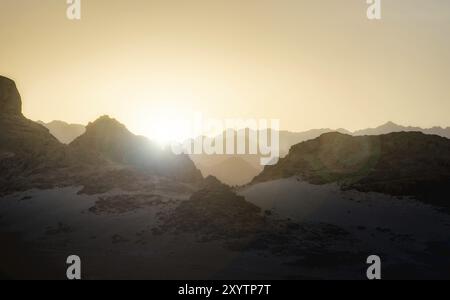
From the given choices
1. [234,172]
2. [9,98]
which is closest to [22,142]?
[9,98]

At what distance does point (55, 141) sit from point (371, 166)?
51.4m

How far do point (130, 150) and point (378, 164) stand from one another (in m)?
47.4

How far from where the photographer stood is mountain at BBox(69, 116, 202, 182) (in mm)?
85562

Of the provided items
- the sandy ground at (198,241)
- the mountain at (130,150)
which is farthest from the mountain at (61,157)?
the sandy ground at (198,241)

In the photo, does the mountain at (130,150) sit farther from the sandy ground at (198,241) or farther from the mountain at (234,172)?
the mountain at (234,172)

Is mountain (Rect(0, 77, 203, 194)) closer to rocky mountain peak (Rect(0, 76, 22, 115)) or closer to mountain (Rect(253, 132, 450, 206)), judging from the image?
rocky mountain peak (Rect(0, 76, 22, 115))

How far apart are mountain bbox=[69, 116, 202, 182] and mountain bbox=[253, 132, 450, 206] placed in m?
22.8

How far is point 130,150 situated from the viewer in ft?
292

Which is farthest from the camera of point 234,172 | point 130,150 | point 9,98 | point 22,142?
point 234,172

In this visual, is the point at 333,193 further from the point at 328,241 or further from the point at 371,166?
the point at 328,241

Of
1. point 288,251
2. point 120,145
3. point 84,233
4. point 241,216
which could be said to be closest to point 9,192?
point 84,233

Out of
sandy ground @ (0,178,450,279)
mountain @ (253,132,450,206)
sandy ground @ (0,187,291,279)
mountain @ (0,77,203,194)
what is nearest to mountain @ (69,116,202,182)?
mountain @ (0,77,203,194)

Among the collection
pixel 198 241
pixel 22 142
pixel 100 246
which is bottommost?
pixel 100 246

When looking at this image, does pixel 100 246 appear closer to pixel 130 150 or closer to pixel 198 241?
pixel 198 241
